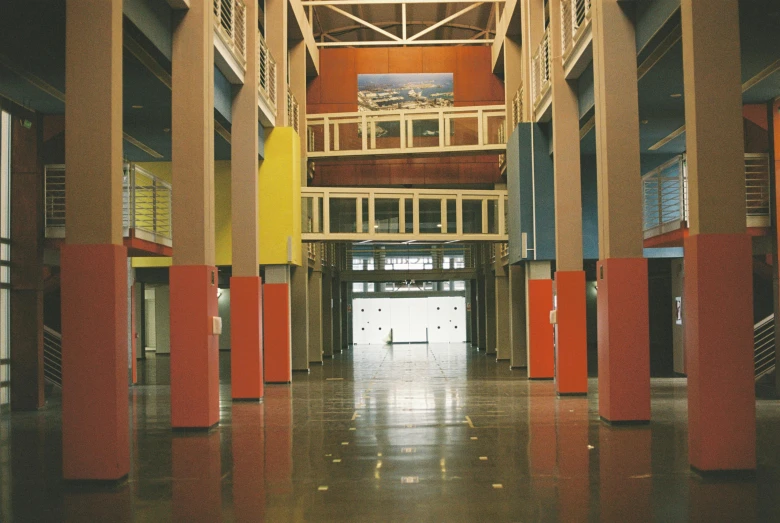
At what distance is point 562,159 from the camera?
15180 mm

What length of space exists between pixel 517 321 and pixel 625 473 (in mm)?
13816

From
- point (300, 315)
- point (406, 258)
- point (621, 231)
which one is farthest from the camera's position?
point (406, 258)

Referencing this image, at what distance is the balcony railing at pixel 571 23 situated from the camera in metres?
13.5

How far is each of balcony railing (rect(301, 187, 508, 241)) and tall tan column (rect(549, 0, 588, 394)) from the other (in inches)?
209

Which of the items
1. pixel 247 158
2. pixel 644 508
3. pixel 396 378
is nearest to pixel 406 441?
pixel 644 508

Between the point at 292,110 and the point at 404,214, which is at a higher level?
the point at 292,110

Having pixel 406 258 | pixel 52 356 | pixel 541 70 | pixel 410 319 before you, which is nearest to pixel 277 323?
pixel 52 356

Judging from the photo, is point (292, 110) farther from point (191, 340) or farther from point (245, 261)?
point (191, 340)

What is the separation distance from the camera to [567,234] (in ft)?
49.4

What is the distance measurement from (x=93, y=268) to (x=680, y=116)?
11.8 metres

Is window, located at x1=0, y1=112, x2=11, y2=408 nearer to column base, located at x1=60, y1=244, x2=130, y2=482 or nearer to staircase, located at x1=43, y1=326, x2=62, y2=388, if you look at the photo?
staircase, located at x1=43, y1=326, x2=62, y2=388

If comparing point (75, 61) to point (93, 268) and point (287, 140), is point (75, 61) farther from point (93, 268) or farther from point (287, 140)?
point (287, 140)

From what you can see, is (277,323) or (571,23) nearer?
(571,23)

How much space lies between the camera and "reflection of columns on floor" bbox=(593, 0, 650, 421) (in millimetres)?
10969
